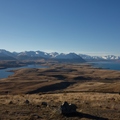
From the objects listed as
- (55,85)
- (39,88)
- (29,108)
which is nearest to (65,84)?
(55,85)

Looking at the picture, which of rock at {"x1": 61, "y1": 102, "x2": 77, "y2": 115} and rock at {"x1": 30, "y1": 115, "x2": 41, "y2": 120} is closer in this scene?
rock at {"x1": 30, "y1": 115, "x2": 41, "y2": 120}

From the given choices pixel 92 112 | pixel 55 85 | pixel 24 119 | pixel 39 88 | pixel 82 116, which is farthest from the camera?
pixel 55 85

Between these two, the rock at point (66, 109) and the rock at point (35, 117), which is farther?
the rock at point (66, 109)

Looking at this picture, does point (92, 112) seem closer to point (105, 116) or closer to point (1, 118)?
point (105, 116)

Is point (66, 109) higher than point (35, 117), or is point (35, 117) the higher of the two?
point (66, 109)

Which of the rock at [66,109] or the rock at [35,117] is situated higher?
the rock at [66,109]

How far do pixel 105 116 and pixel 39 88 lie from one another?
7341cm

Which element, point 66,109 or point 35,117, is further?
point 66,109

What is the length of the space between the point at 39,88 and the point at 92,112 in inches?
2829

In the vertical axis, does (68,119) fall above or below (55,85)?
above

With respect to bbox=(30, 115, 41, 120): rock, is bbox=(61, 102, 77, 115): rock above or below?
above

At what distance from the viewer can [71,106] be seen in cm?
1964

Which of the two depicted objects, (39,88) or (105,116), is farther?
(39,88)

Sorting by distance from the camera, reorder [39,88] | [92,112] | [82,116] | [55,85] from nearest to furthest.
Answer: [82,116]
[92,112]
[39,88]
[55,85]
